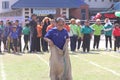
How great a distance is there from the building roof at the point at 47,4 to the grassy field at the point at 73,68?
40.9 meters

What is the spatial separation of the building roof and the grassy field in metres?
40.9

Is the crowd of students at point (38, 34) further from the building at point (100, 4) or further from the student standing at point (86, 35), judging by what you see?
the building at point (100, 4)

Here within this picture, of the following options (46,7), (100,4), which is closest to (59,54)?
(46,7)

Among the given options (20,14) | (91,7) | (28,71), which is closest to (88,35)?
(28,71)

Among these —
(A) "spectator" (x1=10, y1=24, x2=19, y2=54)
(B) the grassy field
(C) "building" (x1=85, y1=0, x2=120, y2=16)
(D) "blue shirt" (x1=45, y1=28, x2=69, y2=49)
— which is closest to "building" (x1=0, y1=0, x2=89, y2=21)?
(C) "building" (x1=85, y1=0, x2=120, y2=16)

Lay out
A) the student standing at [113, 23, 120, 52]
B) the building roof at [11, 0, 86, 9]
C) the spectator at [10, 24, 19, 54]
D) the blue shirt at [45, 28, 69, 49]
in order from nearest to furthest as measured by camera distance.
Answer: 1. the blue shirt at [45, 28, 69, 49]
2. the spectator at [10, 24, 19, 54]
3. the student standing at [113, 23, 120, 52]
4. the building roof at [11, 0, 86, 9]

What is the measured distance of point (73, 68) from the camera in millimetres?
16172

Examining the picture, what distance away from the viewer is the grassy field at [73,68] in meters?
14.0

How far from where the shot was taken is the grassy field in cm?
1400

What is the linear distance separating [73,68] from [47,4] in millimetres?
46587

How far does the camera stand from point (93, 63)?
58.6 feet

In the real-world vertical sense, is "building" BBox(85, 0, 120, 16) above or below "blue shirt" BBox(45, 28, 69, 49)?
above

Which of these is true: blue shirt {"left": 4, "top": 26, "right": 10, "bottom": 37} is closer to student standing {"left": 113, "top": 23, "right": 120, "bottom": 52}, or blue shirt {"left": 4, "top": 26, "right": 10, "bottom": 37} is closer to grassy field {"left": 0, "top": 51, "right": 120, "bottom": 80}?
grassy field {"left": 0, "top": 51, "right": 120, "bottom": 80}

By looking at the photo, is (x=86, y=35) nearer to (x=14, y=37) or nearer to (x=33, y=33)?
(x=33, y=33)
